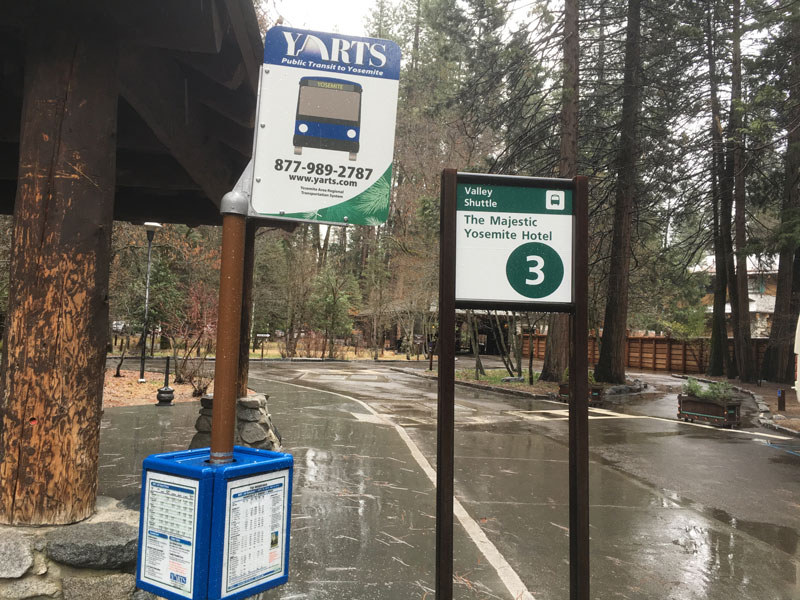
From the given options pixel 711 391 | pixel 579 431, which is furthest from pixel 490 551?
pixel 711 391

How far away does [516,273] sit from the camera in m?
3.14

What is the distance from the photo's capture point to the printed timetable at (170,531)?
7.13 ft

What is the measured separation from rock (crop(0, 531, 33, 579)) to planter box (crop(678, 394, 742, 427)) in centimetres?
1257

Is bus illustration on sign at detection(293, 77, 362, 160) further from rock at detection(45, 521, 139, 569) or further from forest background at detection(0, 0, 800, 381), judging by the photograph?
forest background at detection(0, 0, 800, 381)

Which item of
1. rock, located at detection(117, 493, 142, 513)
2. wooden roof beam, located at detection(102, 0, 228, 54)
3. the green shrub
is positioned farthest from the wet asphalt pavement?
wooden roof beam, located at detection(102, 0, 228, 54)

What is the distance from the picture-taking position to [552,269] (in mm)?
3180

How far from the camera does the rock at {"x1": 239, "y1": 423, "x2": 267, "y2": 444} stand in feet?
22.3

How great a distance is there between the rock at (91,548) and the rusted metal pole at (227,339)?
4.21ft

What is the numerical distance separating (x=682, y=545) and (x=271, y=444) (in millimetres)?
4222

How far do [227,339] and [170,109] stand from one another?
2898 millimetres

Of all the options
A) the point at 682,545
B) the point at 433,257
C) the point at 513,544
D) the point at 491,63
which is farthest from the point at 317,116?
the point at 433,257

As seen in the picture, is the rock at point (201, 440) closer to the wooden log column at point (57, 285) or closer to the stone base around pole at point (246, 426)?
the stone base around pole at point (246, 426)

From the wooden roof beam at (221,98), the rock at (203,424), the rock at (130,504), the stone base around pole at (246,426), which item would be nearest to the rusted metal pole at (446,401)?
the rock at (130,504)

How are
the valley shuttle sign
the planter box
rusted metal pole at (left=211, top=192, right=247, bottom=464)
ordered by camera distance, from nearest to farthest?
rusted metal pole at (left=211, top=192, right=247, bottom=464) → the valley shuttle sign → the planter box
